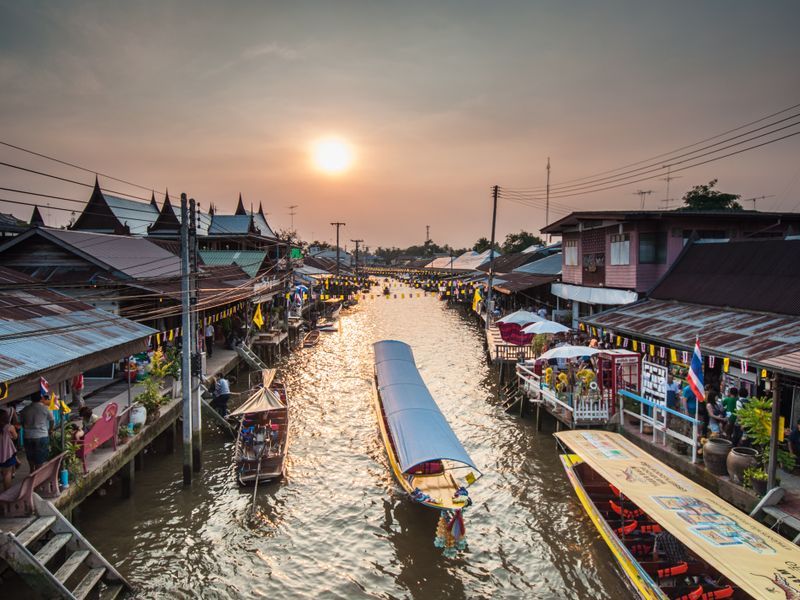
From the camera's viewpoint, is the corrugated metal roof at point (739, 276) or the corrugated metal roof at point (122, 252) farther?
the corrugated metal roof at point (122, 252)

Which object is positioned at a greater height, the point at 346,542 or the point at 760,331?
the point at 760,331

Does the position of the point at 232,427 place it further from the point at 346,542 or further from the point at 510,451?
the point at 510,451

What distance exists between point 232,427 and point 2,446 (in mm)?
9136

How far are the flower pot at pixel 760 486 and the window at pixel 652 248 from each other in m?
14.7

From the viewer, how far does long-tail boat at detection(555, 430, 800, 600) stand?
7.55m

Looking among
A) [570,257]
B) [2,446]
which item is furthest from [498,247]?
[2,446]

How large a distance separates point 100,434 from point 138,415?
74.5 inches

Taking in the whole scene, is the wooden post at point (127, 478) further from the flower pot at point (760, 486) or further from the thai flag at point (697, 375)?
the flower pot at point (760, 486)

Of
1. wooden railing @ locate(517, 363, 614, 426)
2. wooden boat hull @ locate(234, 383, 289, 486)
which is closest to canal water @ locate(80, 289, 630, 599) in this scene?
wooden boat hull @ locate(234, 383, 289, 486)

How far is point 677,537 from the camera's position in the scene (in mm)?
8539

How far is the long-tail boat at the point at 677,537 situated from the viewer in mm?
7547

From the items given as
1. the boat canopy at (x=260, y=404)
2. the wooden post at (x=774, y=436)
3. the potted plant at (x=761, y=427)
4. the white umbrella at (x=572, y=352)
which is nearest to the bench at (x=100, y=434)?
the boat canopy at (x=260, y=404)

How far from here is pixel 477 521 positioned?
44.1ft

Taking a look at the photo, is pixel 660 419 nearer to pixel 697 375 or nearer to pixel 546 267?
pixel 697 375
